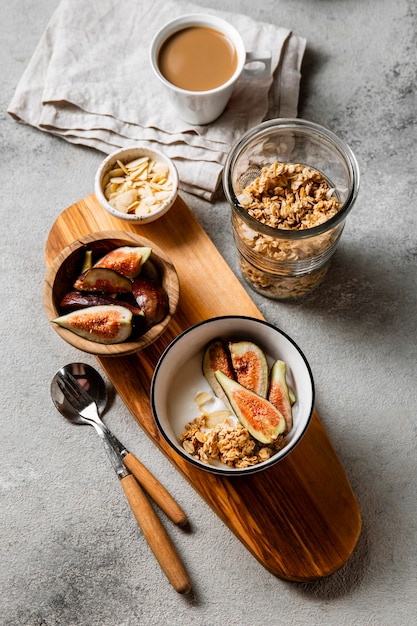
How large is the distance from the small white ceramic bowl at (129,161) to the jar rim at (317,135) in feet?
0.77

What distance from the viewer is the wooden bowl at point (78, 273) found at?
5.51ft

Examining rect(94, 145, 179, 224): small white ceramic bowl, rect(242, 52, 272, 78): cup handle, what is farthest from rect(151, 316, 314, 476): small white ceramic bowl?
rect(242, 52, 272, 78): cup handle

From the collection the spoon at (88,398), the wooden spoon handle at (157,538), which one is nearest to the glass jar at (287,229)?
the spoon at (88,398)

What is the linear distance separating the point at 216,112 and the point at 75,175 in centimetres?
46

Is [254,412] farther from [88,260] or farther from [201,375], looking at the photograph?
[88,260]

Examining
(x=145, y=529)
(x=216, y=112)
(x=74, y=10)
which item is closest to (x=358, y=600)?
(x=145, y=529)

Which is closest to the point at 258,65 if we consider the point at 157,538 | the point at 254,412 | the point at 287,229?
the point at 287,229

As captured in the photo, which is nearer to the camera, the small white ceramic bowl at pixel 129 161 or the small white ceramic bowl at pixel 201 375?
the small white ceramic bowl at pixel 201 375

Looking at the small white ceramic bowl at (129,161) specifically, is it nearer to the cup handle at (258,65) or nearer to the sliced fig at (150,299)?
the sliced fig at (150,299)

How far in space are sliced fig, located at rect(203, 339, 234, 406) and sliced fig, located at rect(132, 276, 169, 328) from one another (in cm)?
15

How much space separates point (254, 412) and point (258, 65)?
41.0 inches

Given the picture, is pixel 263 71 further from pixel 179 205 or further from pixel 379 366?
pixel 379 366

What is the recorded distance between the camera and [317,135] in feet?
5.90

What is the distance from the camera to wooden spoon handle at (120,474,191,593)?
5.69ft
